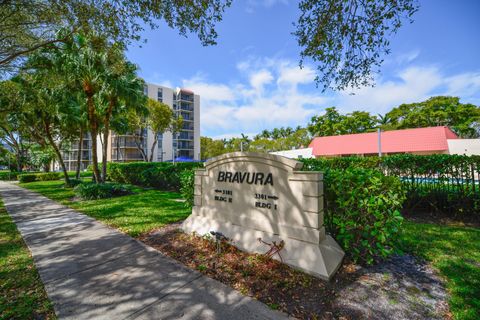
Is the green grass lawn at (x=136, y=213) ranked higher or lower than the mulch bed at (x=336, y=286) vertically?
higher

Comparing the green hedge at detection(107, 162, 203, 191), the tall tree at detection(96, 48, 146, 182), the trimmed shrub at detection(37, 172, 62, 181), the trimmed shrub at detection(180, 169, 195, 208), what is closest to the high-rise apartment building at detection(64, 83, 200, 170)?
the trimmed shrub at detection(37, 172, 62, 181)

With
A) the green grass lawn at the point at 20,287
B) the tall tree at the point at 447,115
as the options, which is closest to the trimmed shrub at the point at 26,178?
the green grass lawn at the point at 20,287

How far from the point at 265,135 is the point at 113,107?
65.8 meters

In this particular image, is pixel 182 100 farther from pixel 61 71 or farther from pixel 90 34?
pixel 90 34

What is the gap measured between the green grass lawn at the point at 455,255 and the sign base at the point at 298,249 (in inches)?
56.0

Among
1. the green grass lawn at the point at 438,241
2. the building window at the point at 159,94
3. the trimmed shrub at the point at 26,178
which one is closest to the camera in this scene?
the green grass lawn at the point at 438,241

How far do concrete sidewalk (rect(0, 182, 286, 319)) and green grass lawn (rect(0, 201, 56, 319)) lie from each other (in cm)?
10

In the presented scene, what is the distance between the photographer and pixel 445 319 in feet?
7.94

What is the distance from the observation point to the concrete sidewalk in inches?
101

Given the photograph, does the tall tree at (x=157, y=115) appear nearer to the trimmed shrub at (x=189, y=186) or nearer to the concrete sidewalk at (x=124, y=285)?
the trimmed shrub at (x=189, y=186)

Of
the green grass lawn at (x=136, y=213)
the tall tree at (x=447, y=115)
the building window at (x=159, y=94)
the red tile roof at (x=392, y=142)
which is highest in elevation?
the building window at (x=159, y=94)

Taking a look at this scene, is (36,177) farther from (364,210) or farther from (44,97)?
(364,210)

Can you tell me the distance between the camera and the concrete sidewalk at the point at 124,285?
8.39 ft

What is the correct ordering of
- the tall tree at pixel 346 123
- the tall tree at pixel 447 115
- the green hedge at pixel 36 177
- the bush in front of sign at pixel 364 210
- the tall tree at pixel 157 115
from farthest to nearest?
the tall tree at pixel 346 123 → the tall tree at pixel 447 115 → the tall tree at pixel 157 115 → the green hedge at pixel 36 177 → the bush in front of sign at pixel 364 210
